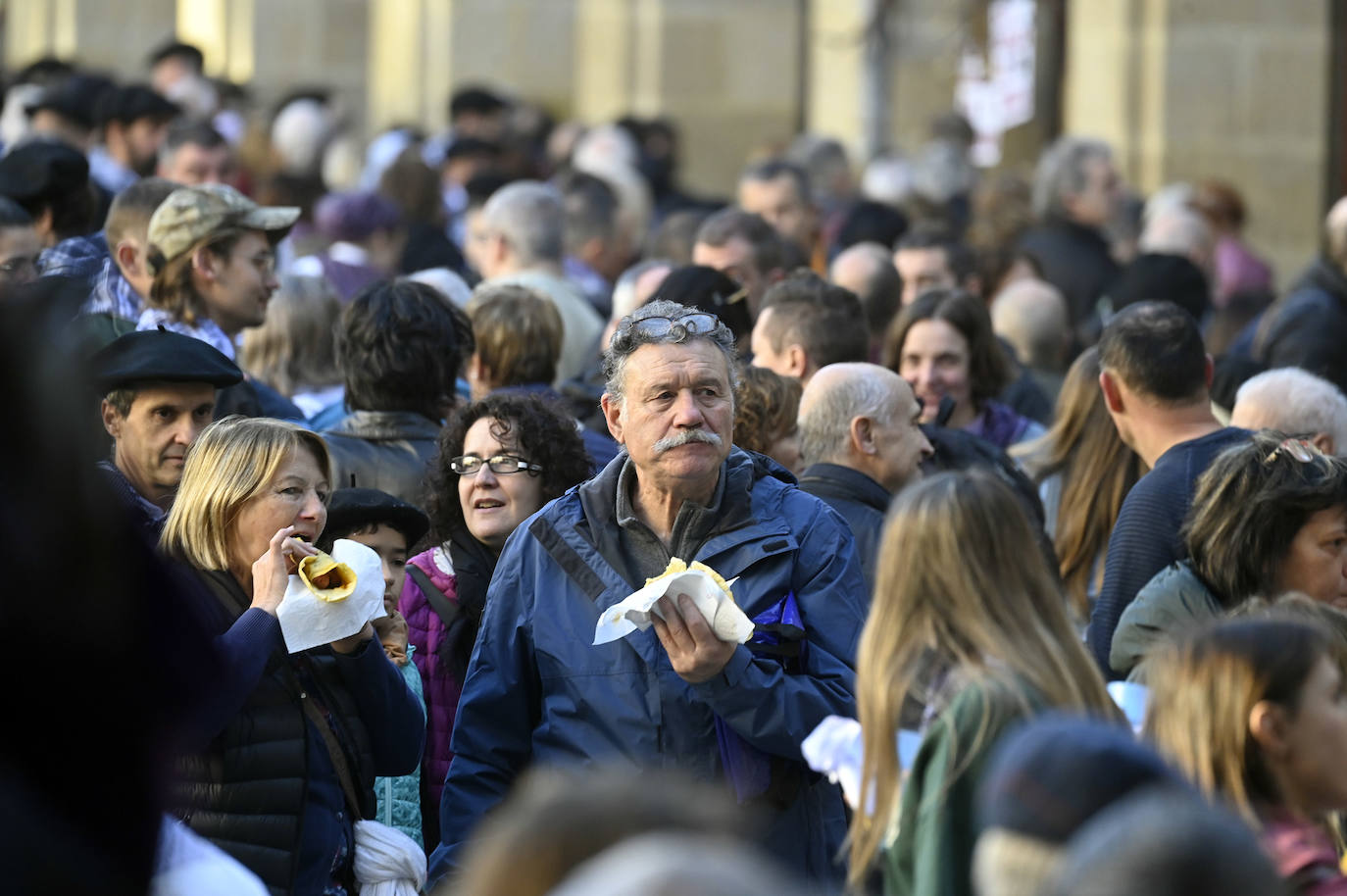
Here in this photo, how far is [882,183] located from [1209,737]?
34.1 ft

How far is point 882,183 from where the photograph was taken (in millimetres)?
13578

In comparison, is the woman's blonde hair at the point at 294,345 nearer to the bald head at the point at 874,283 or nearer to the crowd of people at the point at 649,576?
the crowd of people at the point at 649,576

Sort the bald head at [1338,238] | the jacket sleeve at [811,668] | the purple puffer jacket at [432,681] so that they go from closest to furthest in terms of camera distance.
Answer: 1. the jacket sleeve at [811,668]
2. the purple puffer jacket at [432,681]
3. the bald head at [1338,238]

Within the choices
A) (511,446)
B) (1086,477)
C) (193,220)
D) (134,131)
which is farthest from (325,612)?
(134,131)

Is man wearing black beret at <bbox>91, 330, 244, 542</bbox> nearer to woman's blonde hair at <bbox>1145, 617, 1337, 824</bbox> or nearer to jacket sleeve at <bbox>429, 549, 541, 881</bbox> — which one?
jacket sleeve at <bbox>429, 549, 541, 881</bbox>

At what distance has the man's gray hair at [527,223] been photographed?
842 centimetres

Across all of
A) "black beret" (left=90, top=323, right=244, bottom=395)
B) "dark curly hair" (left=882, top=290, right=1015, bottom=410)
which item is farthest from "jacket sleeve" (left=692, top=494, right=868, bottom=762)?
"dark curly hair" (left=882, top=290, right=1015, bottom=410)

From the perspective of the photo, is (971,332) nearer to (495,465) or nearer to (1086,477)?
(1086,477)

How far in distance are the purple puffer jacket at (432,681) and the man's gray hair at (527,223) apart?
3.35 meters

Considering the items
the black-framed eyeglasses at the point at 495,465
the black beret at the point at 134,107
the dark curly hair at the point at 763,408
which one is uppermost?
the black beret at the point at 134,107

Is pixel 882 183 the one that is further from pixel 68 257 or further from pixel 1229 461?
pixel 1229 461

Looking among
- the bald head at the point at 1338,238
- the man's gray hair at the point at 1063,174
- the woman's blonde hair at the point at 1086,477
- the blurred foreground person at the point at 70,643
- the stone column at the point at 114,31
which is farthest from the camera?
the stone column at the point at 114,31

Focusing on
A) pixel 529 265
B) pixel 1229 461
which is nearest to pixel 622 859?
pixel 1229 461

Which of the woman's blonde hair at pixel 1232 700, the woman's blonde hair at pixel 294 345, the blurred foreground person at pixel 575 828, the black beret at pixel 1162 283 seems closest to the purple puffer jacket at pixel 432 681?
the woman's blonde hair at pixel 294 345
